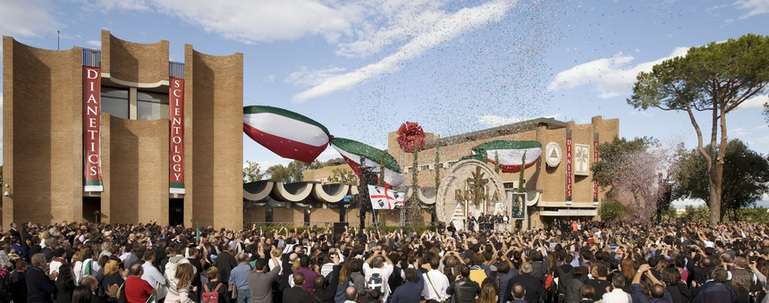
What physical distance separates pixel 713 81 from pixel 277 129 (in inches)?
1173

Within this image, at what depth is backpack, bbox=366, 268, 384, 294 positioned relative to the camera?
8.01 metres

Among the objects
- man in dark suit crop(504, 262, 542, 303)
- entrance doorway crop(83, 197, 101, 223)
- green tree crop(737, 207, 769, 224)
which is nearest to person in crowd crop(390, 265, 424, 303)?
man in dark suit crop(504, 262, 542, 303)

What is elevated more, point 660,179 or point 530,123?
point 530,123

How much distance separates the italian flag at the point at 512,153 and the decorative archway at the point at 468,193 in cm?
808

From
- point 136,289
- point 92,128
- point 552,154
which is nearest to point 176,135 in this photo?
point 92,128

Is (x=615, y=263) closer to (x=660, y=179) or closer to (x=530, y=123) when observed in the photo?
(x=660, y=179)

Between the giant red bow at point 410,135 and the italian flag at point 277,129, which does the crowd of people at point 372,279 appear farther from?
the giant red bow at point 410,135

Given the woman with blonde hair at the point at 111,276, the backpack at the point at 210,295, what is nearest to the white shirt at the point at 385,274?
the backpack at the point at 210,295

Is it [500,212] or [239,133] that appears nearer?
[239,133]

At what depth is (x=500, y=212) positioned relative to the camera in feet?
124

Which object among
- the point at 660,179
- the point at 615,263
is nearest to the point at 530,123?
the point at 660,179

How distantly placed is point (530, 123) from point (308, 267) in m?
52.7

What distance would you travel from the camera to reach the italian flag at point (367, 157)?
38.0 m

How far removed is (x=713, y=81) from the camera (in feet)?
116
